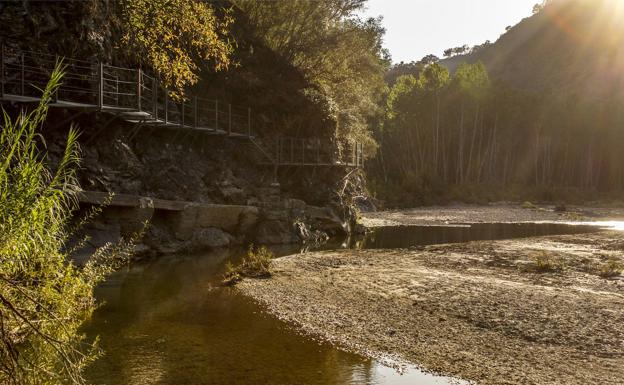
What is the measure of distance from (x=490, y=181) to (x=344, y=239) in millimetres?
49002

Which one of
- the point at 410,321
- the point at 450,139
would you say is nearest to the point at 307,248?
Result: the point at 410,321

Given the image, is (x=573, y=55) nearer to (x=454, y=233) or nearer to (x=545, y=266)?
(x=454, y=233)

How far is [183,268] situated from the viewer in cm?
1967

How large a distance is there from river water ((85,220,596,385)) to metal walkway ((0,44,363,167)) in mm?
6157

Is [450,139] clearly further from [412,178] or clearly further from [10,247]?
[10,247]

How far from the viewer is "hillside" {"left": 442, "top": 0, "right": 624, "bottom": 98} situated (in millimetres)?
134875

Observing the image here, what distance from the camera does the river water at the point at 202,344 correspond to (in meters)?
8.83

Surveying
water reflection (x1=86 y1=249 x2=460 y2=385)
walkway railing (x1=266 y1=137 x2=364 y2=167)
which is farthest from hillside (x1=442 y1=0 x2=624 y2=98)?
water reflection (x1=86 y1=249 x2=460 y2=385)

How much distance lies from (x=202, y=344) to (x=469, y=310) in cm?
644

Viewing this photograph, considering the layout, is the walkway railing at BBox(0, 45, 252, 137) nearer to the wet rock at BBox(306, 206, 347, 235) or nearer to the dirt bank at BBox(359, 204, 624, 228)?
the wet rock at BBox(306, 206, 347, 235)

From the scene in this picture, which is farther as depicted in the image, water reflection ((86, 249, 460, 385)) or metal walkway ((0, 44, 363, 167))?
metal walkway ((0, 44, 363, 167))

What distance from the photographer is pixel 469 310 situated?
510 inches

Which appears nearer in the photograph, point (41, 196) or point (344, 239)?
point (41, 196)

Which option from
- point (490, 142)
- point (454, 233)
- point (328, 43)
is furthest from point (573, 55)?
point (454, 233)
